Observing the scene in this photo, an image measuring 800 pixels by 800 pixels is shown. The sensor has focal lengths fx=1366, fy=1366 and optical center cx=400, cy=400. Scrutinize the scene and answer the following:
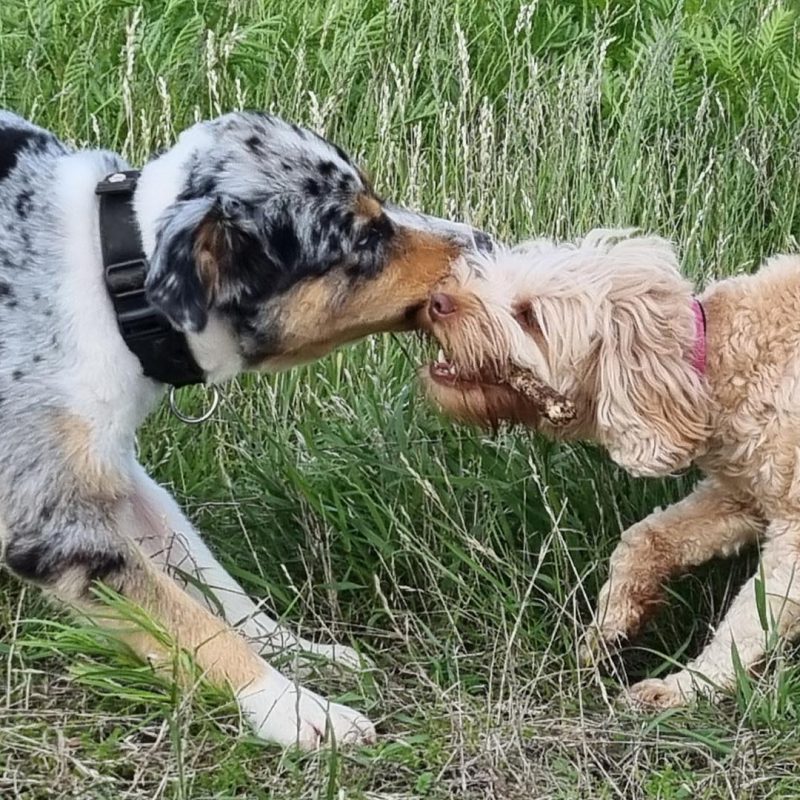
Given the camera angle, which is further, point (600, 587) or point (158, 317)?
point (600, 587)

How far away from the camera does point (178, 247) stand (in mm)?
3180

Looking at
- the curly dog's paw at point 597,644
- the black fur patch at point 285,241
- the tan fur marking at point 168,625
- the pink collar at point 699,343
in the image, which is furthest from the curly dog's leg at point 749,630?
the black fur patch at point 285,241

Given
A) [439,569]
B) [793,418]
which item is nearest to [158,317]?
[439,569]

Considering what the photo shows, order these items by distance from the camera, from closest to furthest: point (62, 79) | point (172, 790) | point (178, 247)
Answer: point (172, 790), point (178, 247), point (62, 79)

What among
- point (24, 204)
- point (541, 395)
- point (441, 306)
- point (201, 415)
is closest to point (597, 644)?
point (541, 395)

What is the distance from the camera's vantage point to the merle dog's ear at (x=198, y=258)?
3.16 meters

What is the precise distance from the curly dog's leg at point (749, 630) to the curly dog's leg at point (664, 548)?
0.21 meters

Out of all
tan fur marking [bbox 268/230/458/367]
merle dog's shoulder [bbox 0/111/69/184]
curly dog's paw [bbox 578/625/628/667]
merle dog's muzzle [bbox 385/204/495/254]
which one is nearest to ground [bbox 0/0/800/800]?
curly dog's paw [bbox 578/625/628/667]

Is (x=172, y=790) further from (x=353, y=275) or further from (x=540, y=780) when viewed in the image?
(x=353, y=275)

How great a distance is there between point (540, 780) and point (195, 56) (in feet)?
12.1

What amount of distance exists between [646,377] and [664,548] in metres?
0.56

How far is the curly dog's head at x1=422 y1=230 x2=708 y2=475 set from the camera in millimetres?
3340

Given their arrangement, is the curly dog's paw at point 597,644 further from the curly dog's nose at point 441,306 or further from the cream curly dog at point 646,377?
the curly dog's nose at point 441,306

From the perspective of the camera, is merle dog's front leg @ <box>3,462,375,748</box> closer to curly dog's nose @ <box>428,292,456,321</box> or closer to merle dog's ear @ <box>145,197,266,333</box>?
merle dog's ear @ <box>145,197,266,333</box>
